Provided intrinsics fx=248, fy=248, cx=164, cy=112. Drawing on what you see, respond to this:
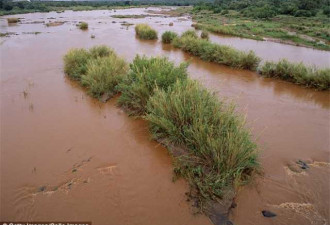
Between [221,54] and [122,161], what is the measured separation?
340 inches

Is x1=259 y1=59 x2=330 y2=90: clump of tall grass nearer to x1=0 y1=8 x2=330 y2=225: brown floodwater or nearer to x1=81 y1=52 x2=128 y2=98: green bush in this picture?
x1=0 y1=8 x2=330 y2=225: brown floodwater

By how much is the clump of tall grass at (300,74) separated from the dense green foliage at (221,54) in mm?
676

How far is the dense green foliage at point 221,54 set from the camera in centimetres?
1066

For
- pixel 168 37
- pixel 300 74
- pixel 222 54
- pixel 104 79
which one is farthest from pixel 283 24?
pixel 104 79

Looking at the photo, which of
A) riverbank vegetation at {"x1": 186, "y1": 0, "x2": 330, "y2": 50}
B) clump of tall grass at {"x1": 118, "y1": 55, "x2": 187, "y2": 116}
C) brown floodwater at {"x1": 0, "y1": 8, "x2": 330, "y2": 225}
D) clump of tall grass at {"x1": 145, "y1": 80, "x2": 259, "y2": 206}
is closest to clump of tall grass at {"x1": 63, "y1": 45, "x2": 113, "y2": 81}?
brown floodwater at {"x1": 0, "y1": 8, "x2": 330, "y2": 225}

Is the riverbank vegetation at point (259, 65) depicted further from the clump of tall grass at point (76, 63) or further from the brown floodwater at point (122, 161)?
the clump of tall grass at point (76, 63)

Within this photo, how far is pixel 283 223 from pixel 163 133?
2516 mm

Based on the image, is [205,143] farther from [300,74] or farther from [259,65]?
[259,65]

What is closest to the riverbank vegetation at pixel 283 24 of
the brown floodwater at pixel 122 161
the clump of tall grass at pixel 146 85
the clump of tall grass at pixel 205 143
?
the brown floodwater at pixel 122 161

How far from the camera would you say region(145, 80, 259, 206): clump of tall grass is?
370 cm

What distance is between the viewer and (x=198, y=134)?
13.5 ft

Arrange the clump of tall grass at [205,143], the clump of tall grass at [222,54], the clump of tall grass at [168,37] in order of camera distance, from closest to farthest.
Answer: the clump of tall grass at [205,143], the clump of tall grass at [222,54], the clump of tall grass at [168,37]

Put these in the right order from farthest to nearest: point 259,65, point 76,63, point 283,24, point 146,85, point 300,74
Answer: point 283,24
point 259,65
point 76,63
point 300,74
point 146,85

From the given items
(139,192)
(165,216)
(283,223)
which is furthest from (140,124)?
(283,223)
